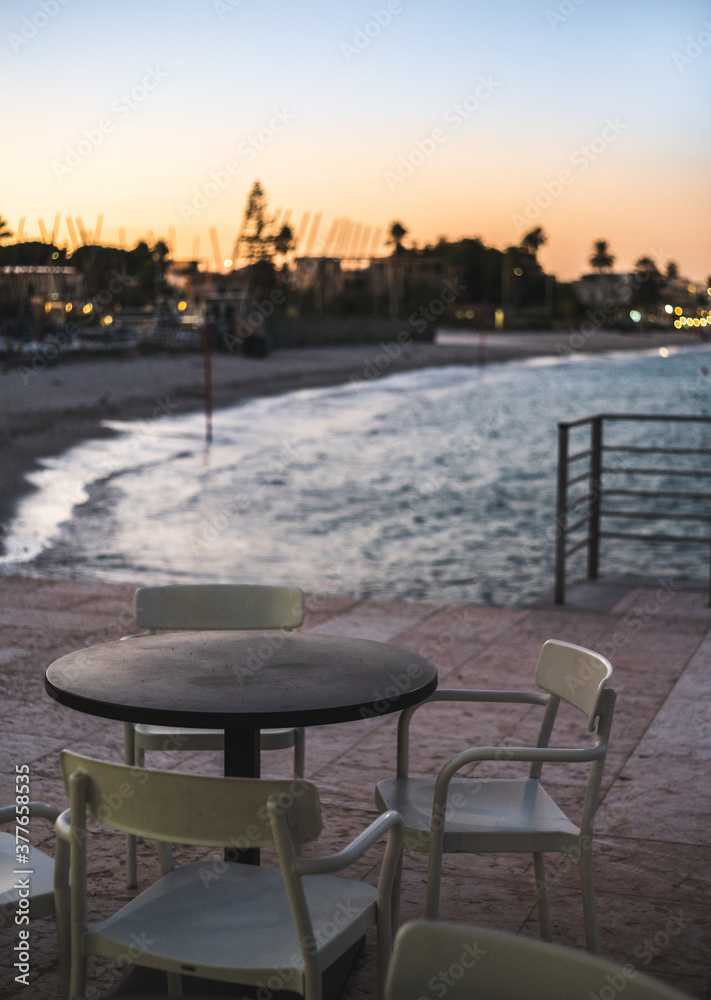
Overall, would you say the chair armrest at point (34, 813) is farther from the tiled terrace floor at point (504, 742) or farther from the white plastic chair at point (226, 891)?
the tiled terrace floor at point (504, 742)

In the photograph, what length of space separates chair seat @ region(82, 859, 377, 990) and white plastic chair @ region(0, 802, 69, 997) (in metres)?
0.14

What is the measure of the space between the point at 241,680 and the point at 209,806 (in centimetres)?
77

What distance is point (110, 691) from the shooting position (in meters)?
2.68

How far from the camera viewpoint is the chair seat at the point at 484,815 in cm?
279

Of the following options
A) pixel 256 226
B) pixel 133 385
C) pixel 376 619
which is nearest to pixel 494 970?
pixel 376 619

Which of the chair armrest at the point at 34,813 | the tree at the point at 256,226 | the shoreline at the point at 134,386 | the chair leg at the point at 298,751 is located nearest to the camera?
the chair armrest at the point at 34,813

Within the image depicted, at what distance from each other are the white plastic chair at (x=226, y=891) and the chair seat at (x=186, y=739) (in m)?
0.95

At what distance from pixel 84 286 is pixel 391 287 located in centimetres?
3925

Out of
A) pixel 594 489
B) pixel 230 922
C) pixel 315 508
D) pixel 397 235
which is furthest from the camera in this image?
pixel 397 235

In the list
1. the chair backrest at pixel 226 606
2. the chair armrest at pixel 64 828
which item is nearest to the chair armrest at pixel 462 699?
the chair backrest at pixel 226 606

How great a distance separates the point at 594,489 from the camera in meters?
8.12

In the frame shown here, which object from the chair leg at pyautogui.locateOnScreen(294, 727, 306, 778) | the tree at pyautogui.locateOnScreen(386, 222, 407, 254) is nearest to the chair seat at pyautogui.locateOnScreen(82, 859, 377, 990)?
the chair leg at pyautogui.locateOnScreen(294, 727, 306, 778)

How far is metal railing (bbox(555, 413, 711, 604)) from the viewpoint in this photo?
7.57 meters

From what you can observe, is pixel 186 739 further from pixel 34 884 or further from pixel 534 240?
pixel 534 240
